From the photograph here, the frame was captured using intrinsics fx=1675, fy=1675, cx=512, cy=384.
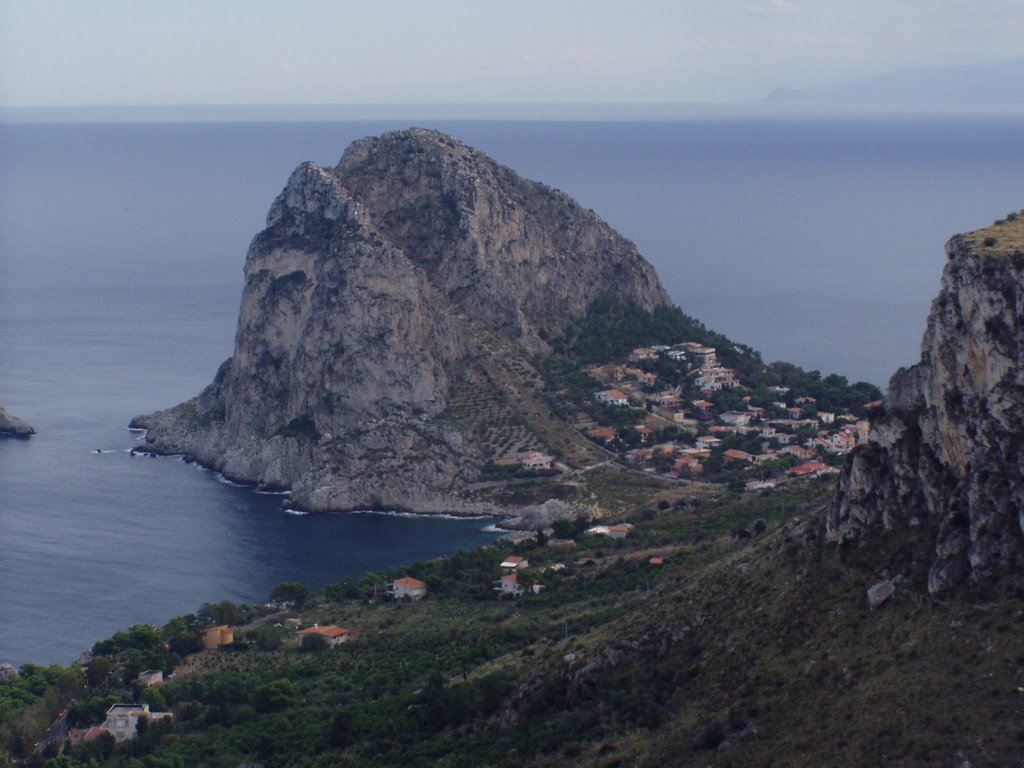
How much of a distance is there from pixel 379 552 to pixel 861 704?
40.6m

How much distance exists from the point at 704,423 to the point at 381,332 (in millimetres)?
16030

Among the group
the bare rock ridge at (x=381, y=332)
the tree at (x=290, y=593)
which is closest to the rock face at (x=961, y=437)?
the tree at (x=290, y=593)

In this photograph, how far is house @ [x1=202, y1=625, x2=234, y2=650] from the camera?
171ft

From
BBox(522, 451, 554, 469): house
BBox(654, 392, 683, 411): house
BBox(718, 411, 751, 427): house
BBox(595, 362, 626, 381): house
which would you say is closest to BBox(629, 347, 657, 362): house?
BBox(595, 362, 626, 381): house

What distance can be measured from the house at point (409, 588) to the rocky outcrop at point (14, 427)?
35086 mm

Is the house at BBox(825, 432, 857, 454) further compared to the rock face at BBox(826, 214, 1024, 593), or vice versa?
the house at BBox(825, 432, 857, 454)

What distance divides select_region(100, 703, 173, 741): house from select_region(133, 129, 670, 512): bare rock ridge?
29464mm

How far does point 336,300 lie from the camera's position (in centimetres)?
7956

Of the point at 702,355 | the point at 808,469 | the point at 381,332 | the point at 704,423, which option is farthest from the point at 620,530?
the point at 702,355

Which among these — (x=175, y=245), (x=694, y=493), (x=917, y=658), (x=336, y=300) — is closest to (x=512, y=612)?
(x=694, y=493)

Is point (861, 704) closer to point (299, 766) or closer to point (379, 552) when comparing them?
point (299, 766)

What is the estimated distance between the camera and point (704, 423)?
8025 centimetres

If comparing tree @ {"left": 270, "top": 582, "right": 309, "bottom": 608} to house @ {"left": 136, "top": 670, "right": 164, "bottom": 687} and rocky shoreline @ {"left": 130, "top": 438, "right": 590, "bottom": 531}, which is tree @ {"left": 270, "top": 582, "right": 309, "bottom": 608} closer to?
house @ {"left": 136, "top": 670, "right": 164, "bottom": 687}

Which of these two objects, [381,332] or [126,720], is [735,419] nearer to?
[381,332]
